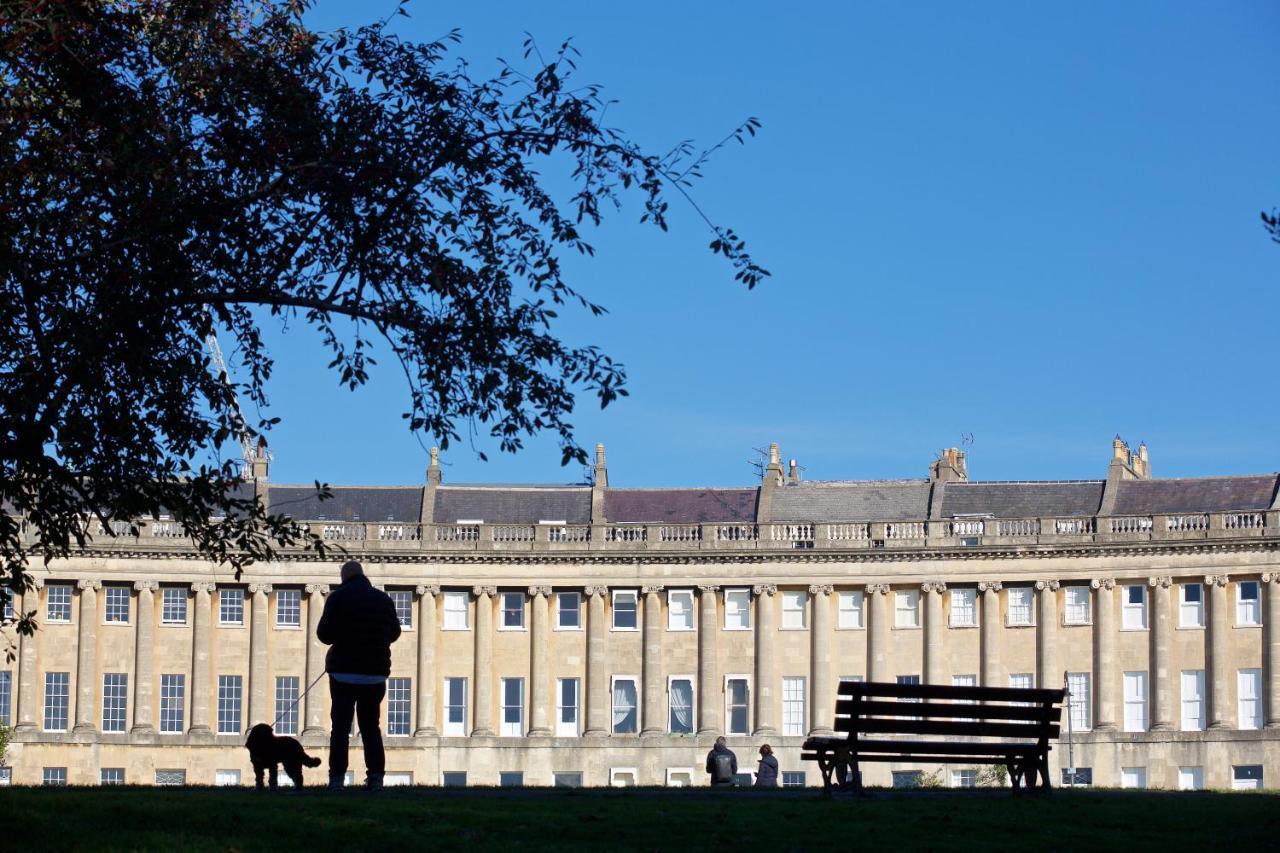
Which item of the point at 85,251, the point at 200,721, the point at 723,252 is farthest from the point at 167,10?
the point at 200,721

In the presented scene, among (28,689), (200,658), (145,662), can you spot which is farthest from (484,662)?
(28,689)

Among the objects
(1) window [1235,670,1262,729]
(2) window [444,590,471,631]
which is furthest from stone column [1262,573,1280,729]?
(2) window [444,590,471,631]

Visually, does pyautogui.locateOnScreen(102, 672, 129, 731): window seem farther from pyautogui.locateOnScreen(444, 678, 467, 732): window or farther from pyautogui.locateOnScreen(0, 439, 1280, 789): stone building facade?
pyautogui.locateOnScreen(444, 678, 467, 732): window

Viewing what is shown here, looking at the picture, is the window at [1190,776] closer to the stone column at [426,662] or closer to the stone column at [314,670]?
the stone column at [426,662]

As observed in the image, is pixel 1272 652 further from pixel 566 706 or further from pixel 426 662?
pixel 426 662

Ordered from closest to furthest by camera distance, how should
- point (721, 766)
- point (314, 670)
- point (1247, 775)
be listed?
1. point (721, 766)
2. point (1247, 775)
3. point (314, 670)

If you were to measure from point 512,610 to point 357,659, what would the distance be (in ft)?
200

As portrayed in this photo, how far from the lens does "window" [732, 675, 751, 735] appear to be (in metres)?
83.2

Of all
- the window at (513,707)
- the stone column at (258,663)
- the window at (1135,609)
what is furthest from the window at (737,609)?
the stone column at (258,663)

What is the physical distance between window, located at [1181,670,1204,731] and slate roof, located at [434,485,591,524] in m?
22.4

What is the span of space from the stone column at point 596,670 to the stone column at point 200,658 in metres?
13.3

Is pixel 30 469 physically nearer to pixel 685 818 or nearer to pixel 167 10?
pixel 167 10

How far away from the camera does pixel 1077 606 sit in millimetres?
82312

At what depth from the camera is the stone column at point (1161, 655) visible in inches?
3147
